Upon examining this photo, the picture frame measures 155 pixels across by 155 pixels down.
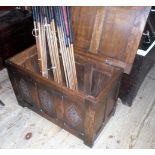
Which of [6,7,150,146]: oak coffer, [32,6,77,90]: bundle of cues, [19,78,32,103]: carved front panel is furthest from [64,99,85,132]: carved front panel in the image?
[19,78,32,103]: carved front panel

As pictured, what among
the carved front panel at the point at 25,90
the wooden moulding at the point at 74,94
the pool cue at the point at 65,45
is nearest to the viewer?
the wooden moulding at the point at 74,94

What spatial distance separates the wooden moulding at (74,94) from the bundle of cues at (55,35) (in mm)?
145

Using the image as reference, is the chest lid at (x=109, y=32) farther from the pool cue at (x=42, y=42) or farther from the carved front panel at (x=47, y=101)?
the carved front panel at (x=47, y=101)

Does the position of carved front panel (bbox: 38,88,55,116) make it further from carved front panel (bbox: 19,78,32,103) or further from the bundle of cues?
the bundle of cues

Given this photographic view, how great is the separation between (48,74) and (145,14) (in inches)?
40.4

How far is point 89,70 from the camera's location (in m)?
1.66

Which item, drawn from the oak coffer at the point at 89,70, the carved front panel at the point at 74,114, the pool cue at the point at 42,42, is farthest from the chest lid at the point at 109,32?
the carved front panel at the point at 74,114

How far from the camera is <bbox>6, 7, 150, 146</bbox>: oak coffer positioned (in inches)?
52.6

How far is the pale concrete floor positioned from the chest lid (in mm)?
547

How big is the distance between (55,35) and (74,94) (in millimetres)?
582

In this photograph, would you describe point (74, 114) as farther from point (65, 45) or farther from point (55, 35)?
point (55, 35)

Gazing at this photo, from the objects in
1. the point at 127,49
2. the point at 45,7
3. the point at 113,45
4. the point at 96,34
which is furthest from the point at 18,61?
the point at 127,49

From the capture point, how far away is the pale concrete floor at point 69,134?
5.12 ft
